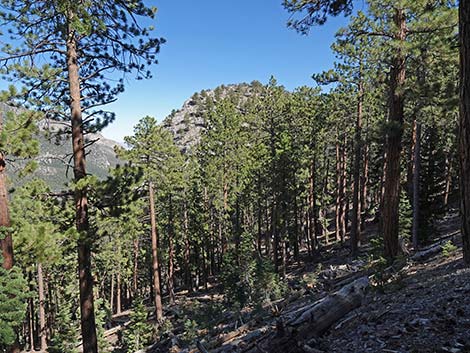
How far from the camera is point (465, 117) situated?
17.9 feet

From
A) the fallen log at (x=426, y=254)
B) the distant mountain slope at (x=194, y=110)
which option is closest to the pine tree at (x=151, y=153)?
the fallen log at (x=426, y=254)

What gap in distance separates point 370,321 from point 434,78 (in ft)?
30.1

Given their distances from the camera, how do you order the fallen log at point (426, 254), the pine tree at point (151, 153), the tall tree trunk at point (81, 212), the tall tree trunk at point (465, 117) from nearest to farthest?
the tall tree trunk at point (465, 117) < the tall tree trunk at point (81, 212) < the fallen log at point (426, 254) < the pine tree at point (151, 153)

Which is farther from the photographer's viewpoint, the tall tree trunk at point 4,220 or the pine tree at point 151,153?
the pine tree at point 151,153

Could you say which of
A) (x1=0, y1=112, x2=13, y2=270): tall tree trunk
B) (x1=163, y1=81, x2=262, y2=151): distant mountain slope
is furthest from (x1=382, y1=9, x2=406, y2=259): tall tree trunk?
(x1=163, y1=81, x2=262, y2=151): distant mountain slope

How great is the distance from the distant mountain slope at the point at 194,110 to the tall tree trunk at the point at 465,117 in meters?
106

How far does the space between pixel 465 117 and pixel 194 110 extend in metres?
131

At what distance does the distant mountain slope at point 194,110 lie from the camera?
116 metres

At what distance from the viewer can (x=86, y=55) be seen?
7477mm

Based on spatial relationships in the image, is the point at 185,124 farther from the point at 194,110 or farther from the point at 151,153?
the point at 151,153

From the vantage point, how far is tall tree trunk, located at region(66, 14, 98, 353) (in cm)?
701

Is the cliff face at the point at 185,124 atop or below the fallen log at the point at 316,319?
atop

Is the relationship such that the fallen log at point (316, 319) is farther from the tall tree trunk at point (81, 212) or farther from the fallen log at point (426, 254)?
the fallen log at point (426, 254)

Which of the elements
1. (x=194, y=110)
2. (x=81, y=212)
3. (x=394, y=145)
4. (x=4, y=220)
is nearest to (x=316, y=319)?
(x=81, y=212)
